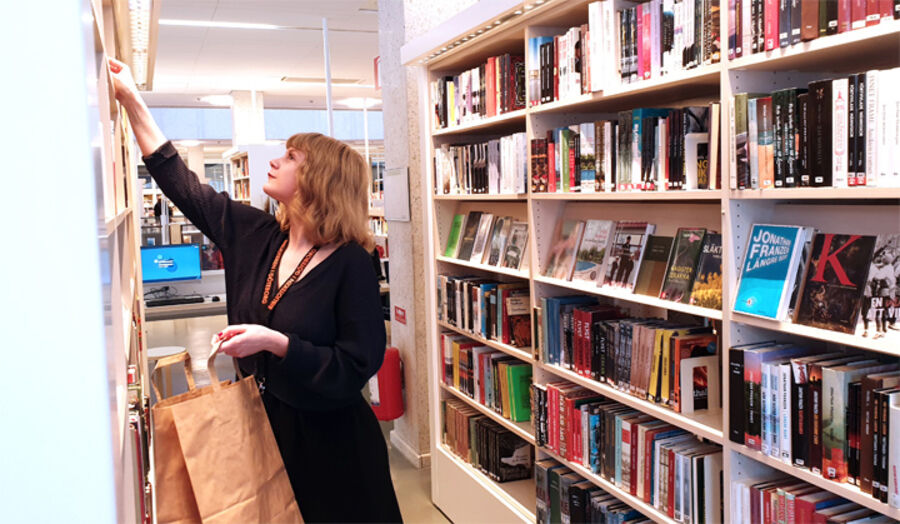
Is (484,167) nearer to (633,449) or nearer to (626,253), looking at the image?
(626,253)

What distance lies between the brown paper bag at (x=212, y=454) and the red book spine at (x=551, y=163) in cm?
147

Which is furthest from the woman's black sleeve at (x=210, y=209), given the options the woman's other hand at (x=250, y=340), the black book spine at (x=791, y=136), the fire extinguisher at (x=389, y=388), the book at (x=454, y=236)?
the fire extinguisher at (x=389, y=388)

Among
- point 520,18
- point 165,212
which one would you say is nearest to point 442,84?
point 520,18

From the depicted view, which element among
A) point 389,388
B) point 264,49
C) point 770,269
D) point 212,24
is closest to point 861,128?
point 770,269

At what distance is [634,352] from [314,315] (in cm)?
108

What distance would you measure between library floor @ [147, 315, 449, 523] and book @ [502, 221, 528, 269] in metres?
1.48

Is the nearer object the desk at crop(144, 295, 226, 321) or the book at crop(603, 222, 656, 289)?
the book at crop(603, 222, 656, 289)

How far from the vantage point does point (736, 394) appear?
1.98m

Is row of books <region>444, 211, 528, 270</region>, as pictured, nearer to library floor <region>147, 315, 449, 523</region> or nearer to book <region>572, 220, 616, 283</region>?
book <region>572, 220, 616, 283</region>

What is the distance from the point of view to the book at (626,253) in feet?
8.27

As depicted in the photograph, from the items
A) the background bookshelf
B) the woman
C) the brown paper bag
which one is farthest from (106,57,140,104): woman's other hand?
the background bookshelf

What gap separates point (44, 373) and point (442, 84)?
10.3 feet

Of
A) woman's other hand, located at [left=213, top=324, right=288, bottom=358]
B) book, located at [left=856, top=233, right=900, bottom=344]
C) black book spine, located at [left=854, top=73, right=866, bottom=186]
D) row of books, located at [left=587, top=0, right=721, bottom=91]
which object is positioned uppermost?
row of books, located at [left=587, top=0, right=721, bottom=91]

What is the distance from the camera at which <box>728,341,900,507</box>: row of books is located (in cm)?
162
